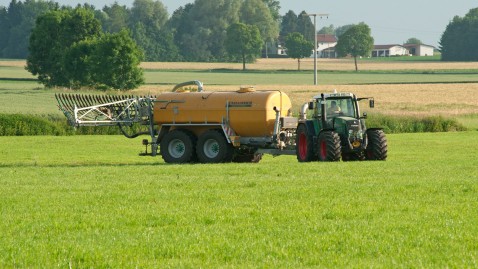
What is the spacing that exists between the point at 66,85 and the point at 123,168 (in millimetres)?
79366

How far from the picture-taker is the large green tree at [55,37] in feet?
352

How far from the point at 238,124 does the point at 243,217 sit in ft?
55.4

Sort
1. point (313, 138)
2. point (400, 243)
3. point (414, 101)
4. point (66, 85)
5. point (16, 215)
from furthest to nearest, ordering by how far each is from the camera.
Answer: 1. point (66, 85)
2. point (414, 101)
3. point (313, 138)
4. point (16, 215)
5. point (400, 243)

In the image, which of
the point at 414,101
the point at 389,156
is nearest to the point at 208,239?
the point at 389,156

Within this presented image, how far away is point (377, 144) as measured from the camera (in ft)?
98.7

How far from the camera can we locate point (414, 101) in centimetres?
7925

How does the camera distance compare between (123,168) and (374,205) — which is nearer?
(374,205)

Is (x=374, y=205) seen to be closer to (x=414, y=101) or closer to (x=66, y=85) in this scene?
(x=414, y=101)

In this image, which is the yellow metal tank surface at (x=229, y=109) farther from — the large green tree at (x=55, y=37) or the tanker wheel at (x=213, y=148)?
the large green tree at (x=55, y=37)

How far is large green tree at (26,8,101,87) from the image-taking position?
107m

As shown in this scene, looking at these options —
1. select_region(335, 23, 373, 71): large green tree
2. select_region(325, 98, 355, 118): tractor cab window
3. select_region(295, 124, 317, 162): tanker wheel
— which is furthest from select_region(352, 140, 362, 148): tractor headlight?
select_region(335, 23, 373, 71): large green tree

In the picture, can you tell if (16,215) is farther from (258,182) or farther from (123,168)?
(123,168)

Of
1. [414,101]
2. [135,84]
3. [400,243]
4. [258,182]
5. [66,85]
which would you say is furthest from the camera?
[66,85]

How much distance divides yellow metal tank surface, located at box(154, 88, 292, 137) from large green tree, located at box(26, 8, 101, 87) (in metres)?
75.2
